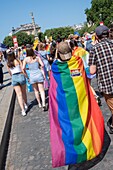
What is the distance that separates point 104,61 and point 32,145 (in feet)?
7.42

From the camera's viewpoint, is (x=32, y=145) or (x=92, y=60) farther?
(x=32, y=145)

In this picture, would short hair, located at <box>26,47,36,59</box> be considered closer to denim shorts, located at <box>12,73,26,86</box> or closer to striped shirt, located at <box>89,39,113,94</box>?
denim shorts, located at <box>12,73,26,86</box>

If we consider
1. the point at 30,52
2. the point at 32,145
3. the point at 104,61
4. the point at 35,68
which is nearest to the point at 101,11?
the point at 35,68

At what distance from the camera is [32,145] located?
Answer: 5.47m

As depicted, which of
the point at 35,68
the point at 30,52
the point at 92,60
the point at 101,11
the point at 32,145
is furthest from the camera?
the point at 101,11

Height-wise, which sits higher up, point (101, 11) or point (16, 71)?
point (101, 11)

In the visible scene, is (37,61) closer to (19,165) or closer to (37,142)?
(37,142)

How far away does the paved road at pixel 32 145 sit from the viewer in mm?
4508

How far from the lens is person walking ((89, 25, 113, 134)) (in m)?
4.14

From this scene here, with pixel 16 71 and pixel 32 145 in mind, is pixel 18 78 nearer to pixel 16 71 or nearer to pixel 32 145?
pixel 16 71

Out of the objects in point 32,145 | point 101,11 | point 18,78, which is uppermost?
point 101,11

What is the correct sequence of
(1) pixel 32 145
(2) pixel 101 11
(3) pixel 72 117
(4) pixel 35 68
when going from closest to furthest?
1. (3) pixel 72 117
2. (1) pixel 32 145
3. (4) pixel 35 68
4. (2) pixel 101 11

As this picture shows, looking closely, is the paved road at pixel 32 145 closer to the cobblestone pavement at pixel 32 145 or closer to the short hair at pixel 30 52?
the cobblestone pavement at pixel 32 145

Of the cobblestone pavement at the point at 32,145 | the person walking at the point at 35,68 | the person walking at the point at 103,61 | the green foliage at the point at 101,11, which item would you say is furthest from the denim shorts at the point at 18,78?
the green foliage at the point at 101,11
